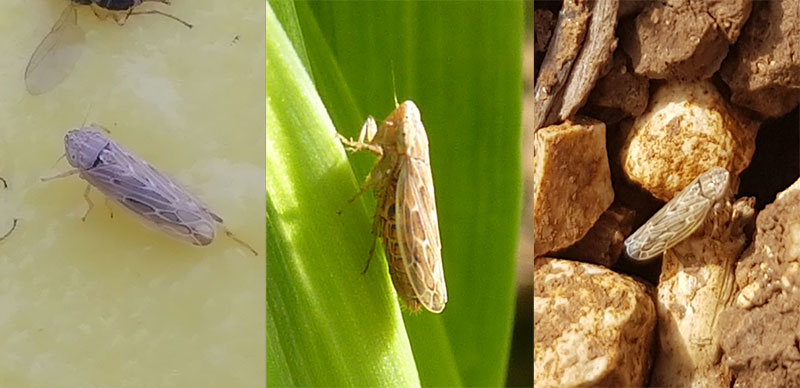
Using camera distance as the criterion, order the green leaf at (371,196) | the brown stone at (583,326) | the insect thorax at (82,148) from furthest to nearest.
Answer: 1. the brown stone at (583,326)
2. the green leaf at (371,196)
3. the insect thorax at (82,148)

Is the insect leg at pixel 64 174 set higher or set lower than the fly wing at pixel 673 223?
higher

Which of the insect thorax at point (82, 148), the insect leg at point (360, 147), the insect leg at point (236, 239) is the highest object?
the insect thorax at point (82, 148)

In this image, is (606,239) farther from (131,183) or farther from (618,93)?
(131,183)

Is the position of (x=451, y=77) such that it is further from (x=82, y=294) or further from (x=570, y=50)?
(x=82, y=294)

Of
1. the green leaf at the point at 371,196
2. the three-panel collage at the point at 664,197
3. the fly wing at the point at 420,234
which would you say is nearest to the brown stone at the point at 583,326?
the three-panel collage at the point at 664,197

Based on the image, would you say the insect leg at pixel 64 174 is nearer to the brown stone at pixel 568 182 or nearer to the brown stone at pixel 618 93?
the brown stone at pixel 568 182

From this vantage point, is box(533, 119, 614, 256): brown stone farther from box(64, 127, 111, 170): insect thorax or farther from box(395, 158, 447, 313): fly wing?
box(64, 127, 111, 170): insect thorax

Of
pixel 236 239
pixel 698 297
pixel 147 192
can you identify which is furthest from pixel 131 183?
pixel 698 297
